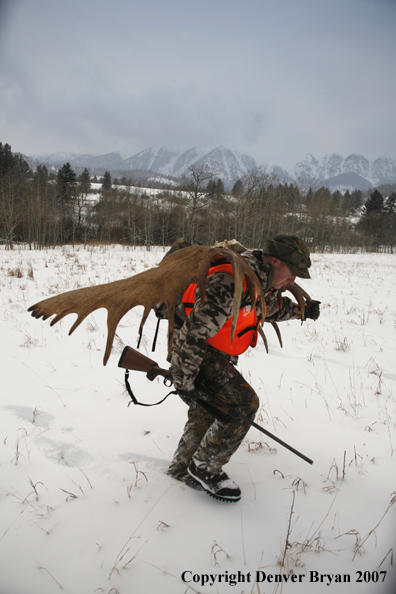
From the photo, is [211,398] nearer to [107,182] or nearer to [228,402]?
[228,402]

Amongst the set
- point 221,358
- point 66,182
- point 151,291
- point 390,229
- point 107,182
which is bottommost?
point 221,358

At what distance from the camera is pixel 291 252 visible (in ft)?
6.52

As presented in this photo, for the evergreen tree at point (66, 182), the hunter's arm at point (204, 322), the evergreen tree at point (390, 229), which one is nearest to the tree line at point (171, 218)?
the evergreen tree at point (66, 182)

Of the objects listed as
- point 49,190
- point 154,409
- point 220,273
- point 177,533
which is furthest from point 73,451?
point 49,190

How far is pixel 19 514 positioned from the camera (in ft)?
5.79

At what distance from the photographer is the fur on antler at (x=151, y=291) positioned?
1.73 meters

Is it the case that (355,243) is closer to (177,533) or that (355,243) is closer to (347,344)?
(347,344)

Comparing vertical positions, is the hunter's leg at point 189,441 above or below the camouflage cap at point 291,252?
below

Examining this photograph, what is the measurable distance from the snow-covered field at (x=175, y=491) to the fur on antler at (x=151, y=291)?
1205 mm

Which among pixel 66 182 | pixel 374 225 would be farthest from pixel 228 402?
pixel 374 225

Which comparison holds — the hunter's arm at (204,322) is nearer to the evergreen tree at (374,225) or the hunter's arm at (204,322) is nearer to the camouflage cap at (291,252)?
the camouflage cap at (291,252)

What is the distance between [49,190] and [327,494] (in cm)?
3997

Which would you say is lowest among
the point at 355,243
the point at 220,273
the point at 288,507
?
the point at 288,507

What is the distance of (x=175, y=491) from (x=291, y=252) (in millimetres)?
1943
